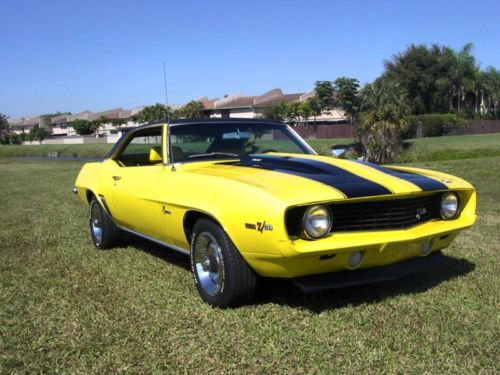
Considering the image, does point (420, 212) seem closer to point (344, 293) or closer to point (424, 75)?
point (344, 293)

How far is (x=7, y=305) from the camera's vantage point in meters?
3.89

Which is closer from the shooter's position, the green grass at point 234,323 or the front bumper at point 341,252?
the green grass at point 234,323

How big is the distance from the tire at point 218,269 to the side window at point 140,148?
130 centimetres

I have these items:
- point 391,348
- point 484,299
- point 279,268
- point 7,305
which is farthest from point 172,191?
point 484,299

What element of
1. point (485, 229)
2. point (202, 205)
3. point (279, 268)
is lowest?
point (485, 229)

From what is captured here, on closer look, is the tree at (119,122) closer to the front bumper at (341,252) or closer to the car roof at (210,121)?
the car roof at (210,121)

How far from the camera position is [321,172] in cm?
376

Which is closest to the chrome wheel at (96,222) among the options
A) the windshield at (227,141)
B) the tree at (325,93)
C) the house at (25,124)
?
the windshield at (227,141)

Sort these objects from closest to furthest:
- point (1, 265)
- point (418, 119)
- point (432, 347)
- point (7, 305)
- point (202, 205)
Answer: point (432, 347)
point (202, 205)
point (7, 305)
point (1, 265)
point (418, 119)

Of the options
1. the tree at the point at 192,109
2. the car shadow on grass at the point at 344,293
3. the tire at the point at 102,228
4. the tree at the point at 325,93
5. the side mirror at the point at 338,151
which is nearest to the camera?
the car shadow on grass at the point at 344,293

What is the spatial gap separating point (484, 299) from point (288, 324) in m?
1.53

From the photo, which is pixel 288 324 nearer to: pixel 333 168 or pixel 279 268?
pixel 279 268

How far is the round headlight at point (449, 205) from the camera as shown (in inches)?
154

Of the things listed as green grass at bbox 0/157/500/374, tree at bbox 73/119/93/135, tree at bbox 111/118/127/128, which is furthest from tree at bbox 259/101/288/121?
green grass at bbox 0/157/500/374
